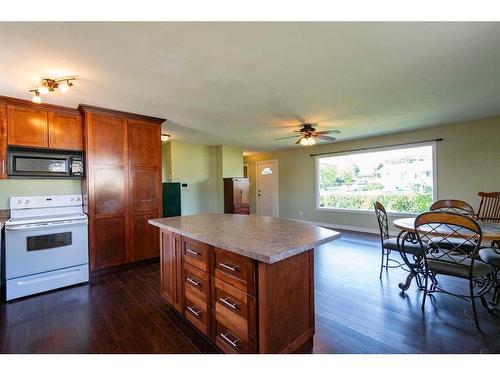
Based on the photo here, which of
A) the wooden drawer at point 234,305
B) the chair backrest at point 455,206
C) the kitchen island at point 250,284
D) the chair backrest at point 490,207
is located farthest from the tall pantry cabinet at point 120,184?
the chair backrest at point 490,207

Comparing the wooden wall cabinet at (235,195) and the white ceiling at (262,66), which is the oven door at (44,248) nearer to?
the white ceiling at (262,66)

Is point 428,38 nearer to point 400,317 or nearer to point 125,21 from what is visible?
point 125,21

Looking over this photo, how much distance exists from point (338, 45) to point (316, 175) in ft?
17.1

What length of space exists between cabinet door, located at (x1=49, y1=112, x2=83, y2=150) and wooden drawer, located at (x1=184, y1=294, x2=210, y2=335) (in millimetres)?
2766

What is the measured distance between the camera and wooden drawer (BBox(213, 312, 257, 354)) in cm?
146

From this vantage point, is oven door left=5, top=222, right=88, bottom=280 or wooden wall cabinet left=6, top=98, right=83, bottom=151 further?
wooden wall cabinet left=6, top=98, right=83, bottom=151

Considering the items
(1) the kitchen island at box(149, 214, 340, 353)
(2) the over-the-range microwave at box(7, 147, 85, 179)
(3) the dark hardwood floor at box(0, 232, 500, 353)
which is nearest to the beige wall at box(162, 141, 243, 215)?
(2) the over-the-range microwave at box(7, 147, 85, 179)

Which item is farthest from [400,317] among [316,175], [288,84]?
[316,175]

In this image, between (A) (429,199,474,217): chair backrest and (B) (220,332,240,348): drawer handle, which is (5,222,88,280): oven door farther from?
(A) (429,199,474,217): chair backrest

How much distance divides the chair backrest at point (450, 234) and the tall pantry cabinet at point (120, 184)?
362 cm

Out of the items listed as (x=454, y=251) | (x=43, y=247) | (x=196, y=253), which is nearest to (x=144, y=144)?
(x=43, y=247)

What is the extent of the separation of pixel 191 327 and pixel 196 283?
457mm

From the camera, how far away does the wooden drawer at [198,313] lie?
1.80 m

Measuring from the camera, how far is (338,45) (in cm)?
187
